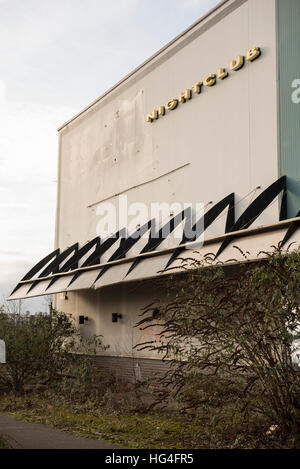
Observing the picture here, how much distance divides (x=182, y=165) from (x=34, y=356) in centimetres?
671

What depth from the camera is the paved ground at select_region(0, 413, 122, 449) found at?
841 centimetres

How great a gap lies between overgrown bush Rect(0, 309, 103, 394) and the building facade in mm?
1883

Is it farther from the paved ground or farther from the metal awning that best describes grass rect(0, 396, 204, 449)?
the metal awning

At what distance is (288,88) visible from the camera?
13.2 meters

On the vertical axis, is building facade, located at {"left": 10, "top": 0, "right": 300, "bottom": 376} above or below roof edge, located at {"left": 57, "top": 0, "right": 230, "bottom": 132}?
below

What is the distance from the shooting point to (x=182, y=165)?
1673cm

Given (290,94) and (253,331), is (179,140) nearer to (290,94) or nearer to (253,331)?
(290,94)

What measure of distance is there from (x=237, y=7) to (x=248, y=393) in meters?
10.7

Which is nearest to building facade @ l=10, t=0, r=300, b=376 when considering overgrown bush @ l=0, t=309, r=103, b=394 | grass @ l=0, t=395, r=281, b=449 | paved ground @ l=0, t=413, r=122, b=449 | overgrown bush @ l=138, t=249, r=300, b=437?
overgrown bush @ l=0, t=309, r=103, b=394

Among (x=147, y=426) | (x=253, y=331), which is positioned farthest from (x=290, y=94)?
(x=147, y=426)

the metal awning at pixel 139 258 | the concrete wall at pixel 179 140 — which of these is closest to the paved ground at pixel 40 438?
the metal awning at pixel 139 258

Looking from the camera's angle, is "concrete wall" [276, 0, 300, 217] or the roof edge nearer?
"concrete wall" [276, 0, 300, 217]
